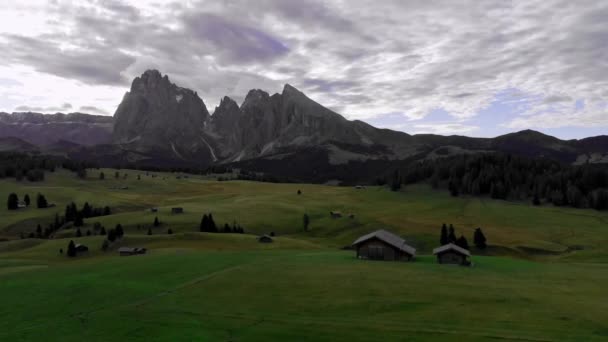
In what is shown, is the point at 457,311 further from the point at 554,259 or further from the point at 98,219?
the point at 98,219

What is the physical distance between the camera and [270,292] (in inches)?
1716

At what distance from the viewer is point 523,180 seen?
176000 mm

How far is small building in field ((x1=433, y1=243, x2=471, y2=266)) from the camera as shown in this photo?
62875mm

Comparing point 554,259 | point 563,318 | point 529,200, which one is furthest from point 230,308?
point 529,200

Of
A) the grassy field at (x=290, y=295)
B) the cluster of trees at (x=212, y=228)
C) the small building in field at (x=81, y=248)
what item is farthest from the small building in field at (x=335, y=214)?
the small building in field at (x=81, y=248)

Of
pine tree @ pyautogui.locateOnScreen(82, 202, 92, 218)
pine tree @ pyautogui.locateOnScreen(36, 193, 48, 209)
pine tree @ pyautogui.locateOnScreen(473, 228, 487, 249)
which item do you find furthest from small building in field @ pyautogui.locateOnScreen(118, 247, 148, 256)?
pine tree @ pyautogui.locateOnScreen(36, 193, 48, 209)

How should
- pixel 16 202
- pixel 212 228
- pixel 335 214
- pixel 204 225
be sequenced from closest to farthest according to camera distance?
1. pixel 212 228
2. pixel 204 225
3. pixel 335 214
4. pixel 16 202

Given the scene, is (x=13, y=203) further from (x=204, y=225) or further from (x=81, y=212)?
(x=204, y=225)

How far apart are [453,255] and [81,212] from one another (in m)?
105

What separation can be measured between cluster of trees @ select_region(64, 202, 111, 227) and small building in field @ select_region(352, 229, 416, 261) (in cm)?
8719

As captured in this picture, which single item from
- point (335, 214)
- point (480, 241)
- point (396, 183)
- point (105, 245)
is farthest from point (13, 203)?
point (480, 241)

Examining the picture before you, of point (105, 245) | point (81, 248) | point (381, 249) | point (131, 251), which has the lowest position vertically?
point (81, 248)

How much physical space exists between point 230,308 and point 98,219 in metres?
103

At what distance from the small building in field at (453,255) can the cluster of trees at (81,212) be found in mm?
97085
